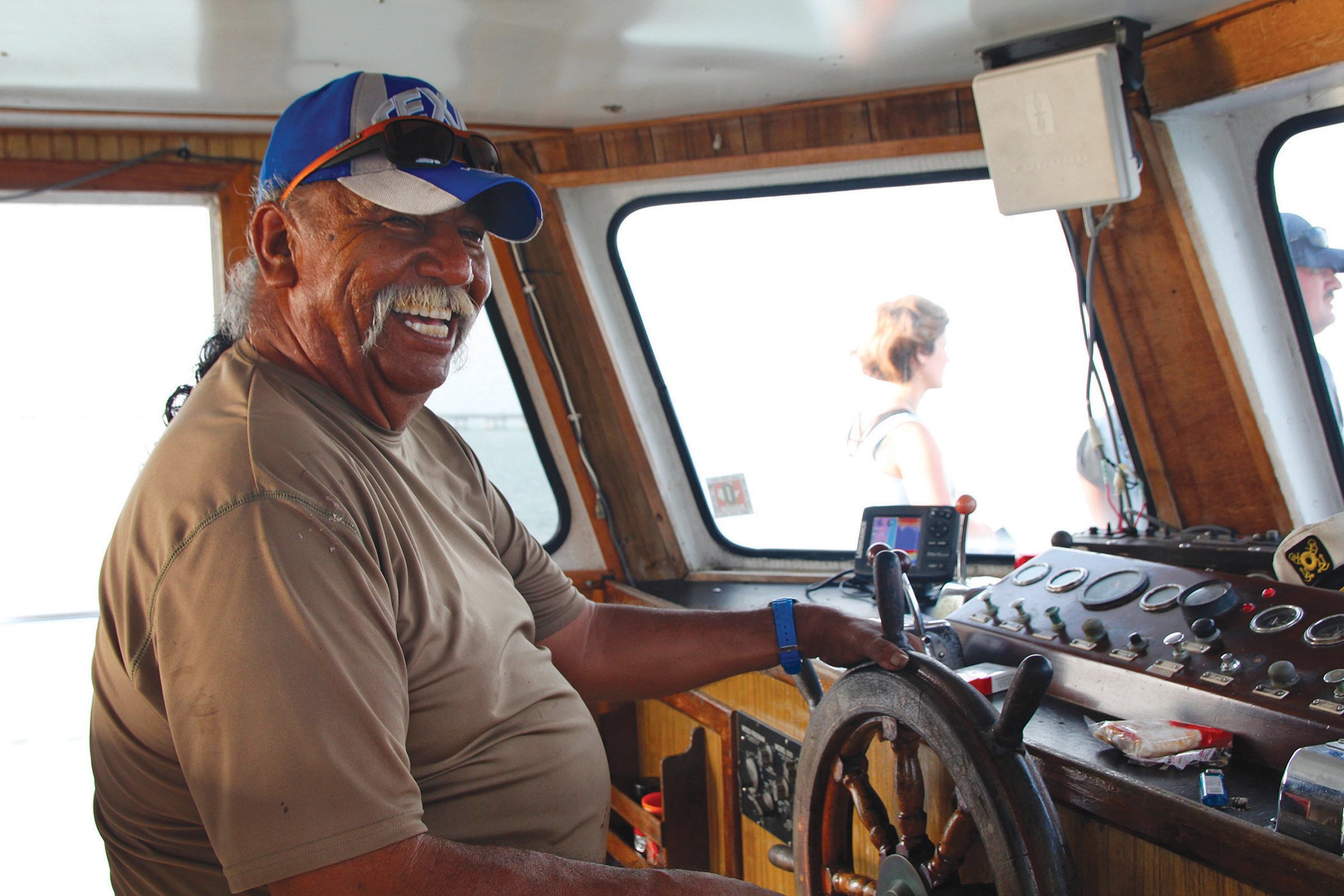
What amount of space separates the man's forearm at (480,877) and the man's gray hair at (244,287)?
2.44 ft

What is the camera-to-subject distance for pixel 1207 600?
1448mm

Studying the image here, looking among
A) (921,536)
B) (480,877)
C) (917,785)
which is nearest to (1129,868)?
(917,785)

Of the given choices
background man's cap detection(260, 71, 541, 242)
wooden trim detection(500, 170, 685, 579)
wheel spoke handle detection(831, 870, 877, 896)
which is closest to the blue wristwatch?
wheel spoke handle detection(831, 870, 877, 896)

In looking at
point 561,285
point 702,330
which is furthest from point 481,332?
point 702,330

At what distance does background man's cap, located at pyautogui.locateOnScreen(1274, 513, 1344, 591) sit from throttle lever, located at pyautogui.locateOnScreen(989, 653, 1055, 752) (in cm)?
59

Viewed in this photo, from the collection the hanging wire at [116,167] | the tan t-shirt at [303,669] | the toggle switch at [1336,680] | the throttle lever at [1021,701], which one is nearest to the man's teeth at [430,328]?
the tan t-shirt at [303,669]

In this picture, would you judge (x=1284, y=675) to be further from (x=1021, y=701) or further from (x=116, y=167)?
(x=116, y=167)

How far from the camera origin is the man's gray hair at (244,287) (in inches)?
56.6

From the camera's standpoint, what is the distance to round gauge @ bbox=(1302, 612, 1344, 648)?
1271 mm

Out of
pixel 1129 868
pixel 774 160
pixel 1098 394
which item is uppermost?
pixel 774 160

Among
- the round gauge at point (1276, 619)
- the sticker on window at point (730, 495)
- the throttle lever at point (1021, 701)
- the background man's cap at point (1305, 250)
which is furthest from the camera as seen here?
the sticker on window at point (730, 495)

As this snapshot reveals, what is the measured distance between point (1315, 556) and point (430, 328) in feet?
4.18

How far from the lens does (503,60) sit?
2070 millimetres

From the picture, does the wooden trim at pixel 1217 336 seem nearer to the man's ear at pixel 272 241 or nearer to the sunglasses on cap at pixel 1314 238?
the sunglasses on cap at pixel 1314 238
